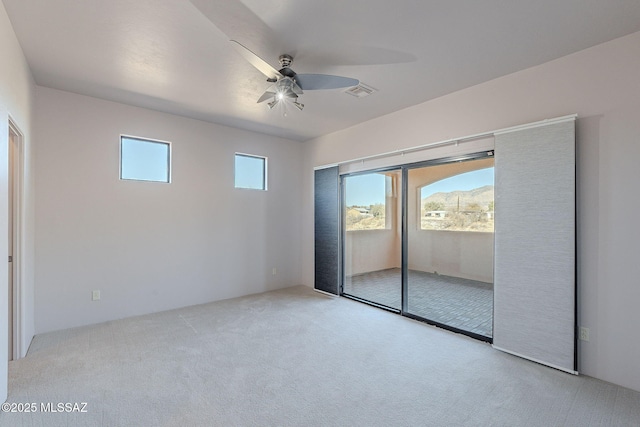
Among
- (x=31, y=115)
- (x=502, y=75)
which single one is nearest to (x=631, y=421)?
(x=502, y=75)

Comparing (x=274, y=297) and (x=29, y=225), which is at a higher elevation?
(x=29, y=225)

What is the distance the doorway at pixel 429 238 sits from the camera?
3.51 m

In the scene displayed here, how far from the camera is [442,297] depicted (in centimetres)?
405

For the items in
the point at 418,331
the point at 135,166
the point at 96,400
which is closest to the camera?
the point at 96,400

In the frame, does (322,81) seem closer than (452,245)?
Yes

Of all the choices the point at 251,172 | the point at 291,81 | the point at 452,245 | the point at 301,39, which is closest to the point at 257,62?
the point at 291,81

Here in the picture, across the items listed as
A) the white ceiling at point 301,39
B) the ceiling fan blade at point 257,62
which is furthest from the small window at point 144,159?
the ceiling fan blade at point 257,62

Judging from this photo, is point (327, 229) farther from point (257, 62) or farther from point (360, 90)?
point (257, 62)

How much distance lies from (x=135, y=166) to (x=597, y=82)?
16.7ft

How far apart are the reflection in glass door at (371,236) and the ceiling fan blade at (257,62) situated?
2480mm

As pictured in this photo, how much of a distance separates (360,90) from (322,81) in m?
1.06

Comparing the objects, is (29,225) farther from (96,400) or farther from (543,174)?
(543,174)

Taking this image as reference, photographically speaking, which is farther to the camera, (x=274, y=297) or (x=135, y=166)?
(x=274, y=297)

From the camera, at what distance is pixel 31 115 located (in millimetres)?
3100
